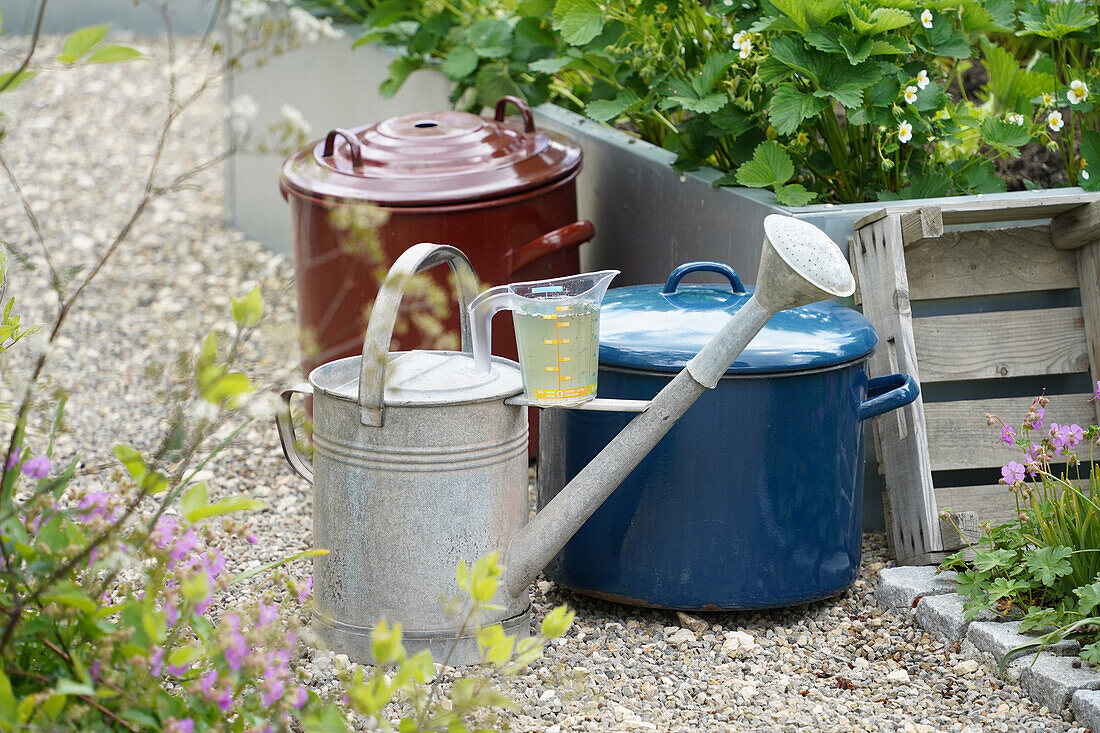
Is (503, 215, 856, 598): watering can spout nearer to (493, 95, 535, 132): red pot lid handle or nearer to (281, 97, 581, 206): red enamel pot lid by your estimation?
(281, 97, 581, 206): red enamel pot lid

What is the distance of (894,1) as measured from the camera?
2.68 meters

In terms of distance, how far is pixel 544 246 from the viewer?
9.90 ft

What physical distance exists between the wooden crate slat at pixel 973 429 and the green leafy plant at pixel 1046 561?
281 mm

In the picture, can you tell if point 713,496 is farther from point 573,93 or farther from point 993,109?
point 573,93

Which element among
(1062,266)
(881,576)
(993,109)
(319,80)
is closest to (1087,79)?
(993,109)

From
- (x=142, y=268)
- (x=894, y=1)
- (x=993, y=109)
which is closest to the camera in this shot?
(x=894, y=1)

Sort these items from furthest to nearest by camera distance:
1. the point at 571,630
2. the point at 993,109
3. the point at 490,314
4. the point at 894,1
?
1. the point at 993,109
2. the point at 894,1
3. the point at 571,630
4. the point at 490,314

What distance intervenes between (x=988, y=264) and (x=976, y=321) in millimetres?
130

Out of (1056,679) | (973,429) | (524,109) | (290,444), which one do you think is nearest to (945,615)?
(1056,679)

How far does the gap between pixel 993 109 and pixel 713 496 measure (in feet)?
5.13

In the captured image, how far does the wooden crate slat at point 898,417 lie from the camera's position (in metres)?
2.45

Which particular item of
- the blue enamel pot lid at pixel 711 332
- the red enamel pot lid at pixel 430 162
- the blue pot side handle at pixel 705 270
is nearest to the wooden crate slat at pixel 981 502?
the blue enamel pot lid at pixel 711 332

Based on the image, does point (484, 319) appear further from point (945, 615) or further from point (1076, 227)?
point (1076, 227)

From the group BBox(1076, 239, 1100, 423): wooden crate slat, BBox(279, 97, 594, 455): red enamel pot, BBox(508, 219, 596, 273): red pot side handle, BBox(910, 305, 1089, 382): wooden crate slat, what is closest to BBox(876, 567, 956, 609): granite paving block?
BBox(910, 305, 1089, 382): wooden crate slat
